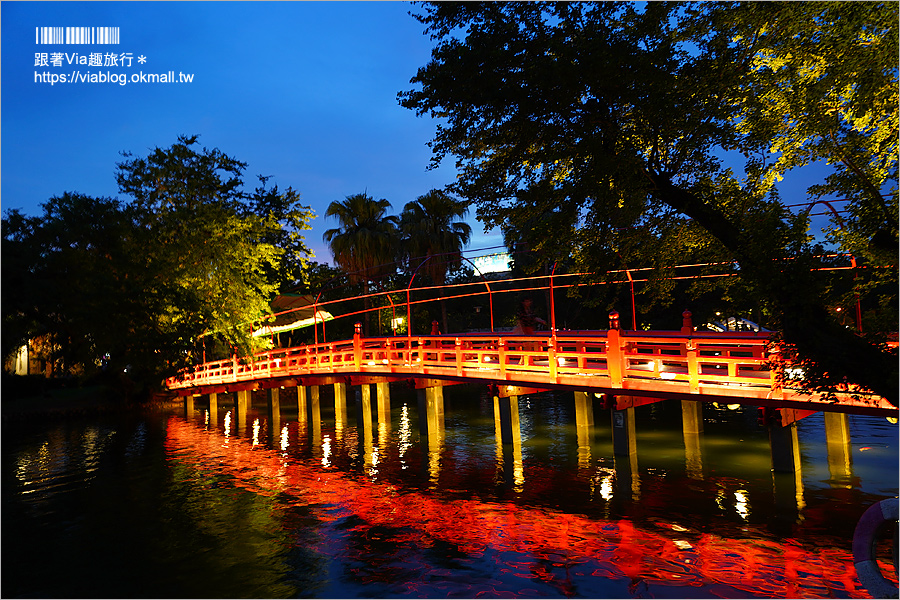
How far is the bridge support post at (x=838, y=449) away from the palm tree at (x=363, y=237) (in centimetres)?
2984

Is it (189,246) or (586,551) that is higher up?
(189,246)

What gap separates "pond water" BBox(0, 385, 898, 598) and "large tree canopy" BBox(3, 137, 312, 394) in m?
4.90

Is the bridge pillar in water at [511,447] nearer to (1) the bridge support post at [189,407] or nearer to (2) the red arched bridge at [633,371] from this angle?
(2) the red arched bridge at [633,371]

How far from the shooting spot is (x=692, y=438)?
64.5 ft

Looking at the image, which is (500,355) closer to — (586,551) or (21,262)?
(586,551)

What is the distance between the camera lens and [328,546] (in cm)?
1398

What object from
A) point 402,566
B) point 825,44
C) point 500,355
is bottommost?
point 402,566

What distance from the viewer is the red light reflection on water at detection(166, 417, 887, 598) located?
1091 centimetres

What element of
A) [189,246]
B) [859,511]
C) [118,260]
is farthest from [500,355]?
[189,246]

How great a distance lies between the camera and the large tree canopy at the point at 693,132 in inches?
405

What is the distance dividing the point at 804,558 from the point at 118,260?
23.0 m

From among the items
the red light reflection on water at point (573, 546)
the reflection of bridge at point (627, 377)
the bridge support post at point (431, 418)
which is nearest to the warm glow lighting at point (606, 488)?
the reflection of bridge at point (627, 377)

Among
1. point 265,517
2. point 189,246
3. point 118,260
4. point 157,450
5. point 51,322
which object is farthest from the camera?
point 189,246

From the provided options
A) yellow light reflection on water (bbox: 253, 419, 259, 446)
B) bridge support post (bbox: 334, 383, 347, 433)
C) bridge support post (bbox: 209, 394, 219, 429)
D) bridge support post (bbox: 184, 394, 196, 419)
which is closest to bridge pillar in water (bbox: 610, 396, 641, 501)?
yellow light reflection on water (bbox: 253, 419, 259, 446)
